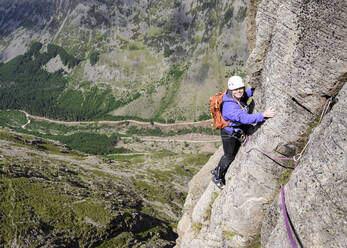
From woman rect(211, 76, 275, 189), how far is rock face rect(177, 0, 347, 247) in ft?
2.21

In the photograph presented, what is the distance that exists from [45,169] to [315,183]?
106883 mm

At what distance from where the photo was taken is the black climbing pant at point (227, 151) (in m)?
18.4

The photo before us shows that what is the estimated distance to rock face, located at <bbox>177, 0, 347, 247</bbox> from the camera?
1191 centimetres

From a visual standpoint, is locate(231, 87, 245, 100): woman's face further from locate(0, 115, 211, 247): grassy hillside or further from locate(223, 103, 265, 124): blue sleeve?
locate(0, 115, 211, 247): grassy hillside

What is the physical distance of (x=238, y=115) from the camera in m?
15.9

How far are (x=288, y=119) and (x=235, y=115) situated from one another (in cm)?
294

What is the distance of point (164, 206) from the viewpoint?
10862cm

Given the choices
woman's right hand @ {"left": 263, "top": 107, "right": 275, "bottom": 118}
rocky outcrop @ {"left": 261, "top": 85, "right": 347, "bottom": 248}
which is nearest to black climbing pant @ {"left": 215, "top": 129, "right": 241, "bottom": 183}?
woman's right hand @ {"left": 263, "top": 107, "right": 275, "bottom": 118}

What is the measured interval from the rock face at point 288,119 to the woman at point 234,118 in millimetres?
674

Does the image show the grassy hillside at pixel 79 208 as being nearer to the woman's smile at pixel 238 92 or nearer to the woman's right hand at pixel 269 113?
the woman's smile at pixel 238 92

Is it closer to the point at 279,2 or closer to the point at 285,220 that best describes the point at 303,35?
the point at 279,2

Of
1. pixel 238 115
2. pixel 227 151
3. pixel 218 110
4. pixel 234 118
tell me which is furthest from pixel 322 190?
pixel 227 151

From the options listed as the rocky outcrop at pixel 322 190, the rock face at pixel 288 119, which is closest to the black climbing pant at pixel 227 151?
the rock face at pixel 288 119

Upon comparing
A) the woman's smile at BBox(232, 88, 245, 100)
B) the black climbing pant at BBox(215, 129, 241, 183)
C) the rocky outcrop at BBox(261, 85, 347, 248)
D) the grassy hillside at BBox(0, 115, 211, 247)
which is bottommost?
the grassy hillside at BBox(0, 115, 211, 247)
